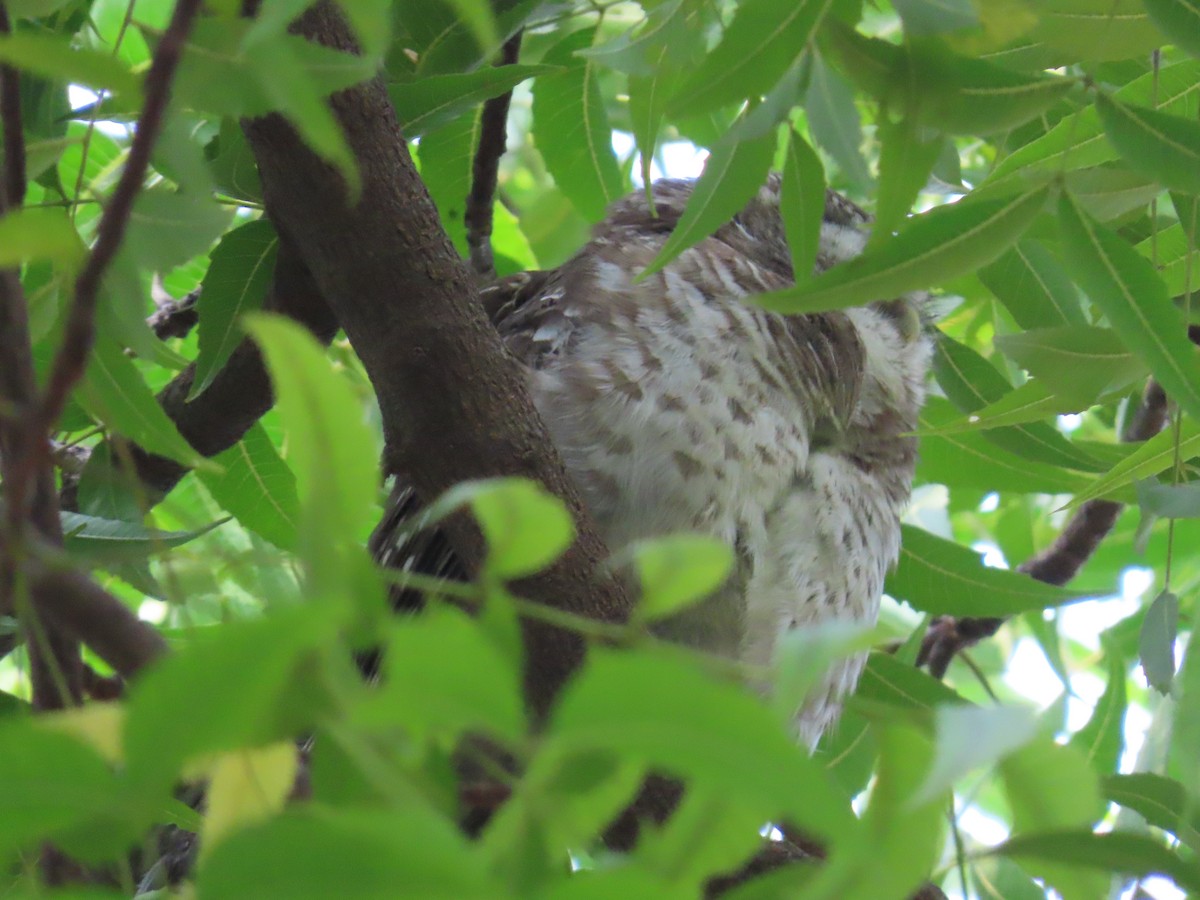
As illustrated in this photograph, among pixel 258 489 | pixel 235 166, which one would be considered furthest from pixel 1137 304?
pixel 258 489

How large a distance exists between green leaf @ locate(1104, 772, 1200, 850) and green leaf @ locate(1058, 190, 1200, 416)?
0.41 meters

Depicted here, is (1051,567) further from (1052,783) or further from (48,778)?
(48,778)

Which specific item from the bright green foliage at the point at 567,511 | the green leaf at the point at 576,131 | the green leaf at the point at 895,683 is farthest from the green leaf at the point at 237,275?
the green leaf at the point at 895,683

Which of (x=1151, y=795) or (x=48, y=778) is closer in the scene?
(x=48, y=778)

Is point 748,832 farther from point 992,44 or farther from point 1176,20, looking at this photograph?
point 1176,20

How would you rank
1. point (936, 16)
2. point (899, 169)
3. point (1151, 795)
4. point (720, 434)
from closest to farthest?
point (936, 16) → point (899, 169) → point (1151, 795) → point (720, 434)

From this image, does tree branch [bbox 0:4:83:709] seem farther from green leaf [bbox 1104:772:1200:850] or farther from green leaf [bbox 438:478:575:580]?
green leaf [bbox 1104:772:1200:850]

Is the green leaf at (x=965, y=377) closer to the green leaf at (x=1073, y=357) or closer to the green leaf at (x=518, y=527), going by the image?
the green leaf at (x=1073, y=357)

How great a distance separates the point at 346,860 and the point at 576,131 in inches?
58.4

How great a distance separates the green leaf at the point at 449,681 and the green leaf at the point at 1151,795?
87cm

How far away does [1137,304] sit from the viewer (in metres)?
0.95

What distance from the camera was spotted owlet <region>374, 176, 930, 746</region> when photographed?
1668mm

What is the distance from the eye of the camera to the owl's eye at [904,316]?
2186 mm

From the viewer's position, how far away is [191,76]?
2.48ft
